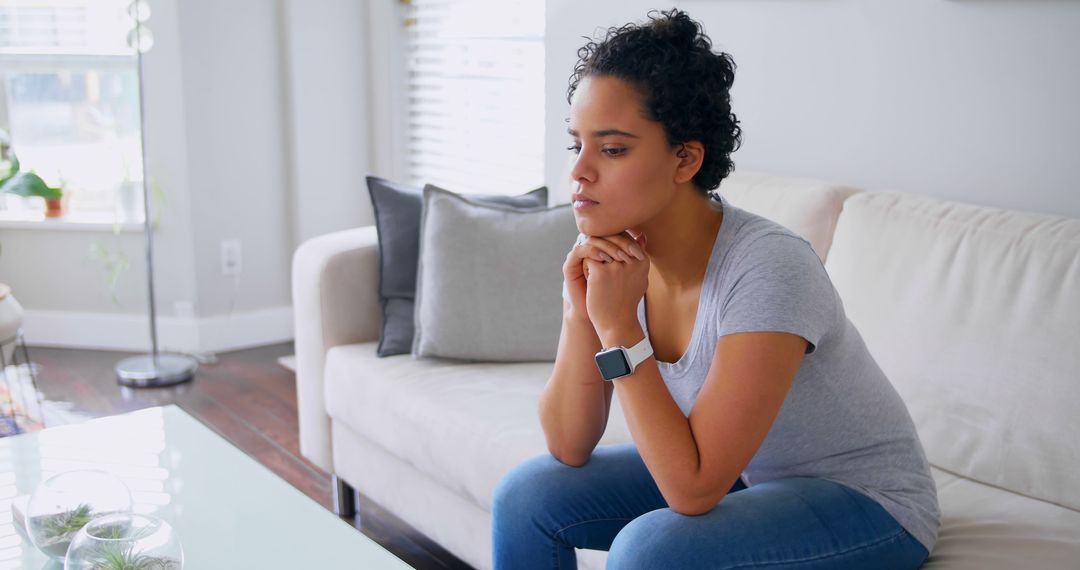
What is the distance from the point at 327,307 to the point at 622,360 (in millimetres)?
1290

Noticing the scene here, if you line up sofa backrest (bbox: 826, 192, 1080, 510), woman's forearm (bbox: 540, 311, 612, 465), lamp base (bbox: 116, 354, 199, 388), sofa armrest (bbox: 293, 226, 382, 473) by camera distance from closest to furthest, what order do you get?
1. woman's forearm (bbox: 540, 311, 612, 465)
2. sofa backrest (bbox: 826, 192, 1080, 510)
3. sofa armrest (bbox: 293, 226, 382, 473)
4. lamp base (bbox: 116, 354, 199, 388)

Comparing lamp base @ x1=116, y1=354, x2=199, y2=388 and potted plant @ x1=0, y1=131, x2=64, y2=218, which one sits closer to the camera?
potted plant @ x1=0, y1=131, x2=64, y2=218

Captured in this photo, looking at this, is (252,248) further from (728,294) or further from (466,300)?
(728,294)

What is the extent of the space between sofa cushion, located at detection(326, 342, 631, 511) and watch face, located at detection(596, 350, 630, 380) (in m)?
0.54

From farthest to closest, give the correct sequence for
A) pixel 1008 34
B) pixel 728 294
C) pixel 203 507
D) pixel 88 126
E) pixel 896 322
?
pixel 88 126
pixel 1008 34
pixel 896 322
pixel 203 507
pixel 728 294

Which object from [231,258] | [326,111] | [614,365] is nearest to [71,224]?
[231,258]

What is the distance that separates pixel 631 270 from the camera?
136cm

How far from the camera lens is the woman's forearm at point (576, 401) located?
58.6 inches

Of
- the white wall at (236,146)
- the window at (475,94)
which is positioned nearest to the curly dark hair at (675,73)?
the window at (475,94)

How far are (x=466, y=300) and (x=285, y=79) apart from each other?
1.91 m

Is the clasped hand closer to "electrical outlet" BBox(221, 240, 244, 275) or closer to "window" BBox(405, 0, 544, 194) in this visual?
"window" BBox(405, 0, 544, 194)

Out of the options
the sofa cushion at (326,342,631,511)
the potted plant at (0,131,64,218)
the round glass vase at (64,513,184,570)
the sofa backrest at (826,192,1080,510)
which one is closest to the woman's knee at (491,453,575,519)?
the sofa cushion at (326,342,631,511)

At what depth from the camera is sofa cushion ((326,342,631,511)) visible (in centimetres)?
191

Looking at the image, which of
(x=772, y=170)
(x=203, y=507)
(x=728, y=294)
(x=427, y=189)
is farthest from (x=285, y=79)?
(x=728, y=294)
